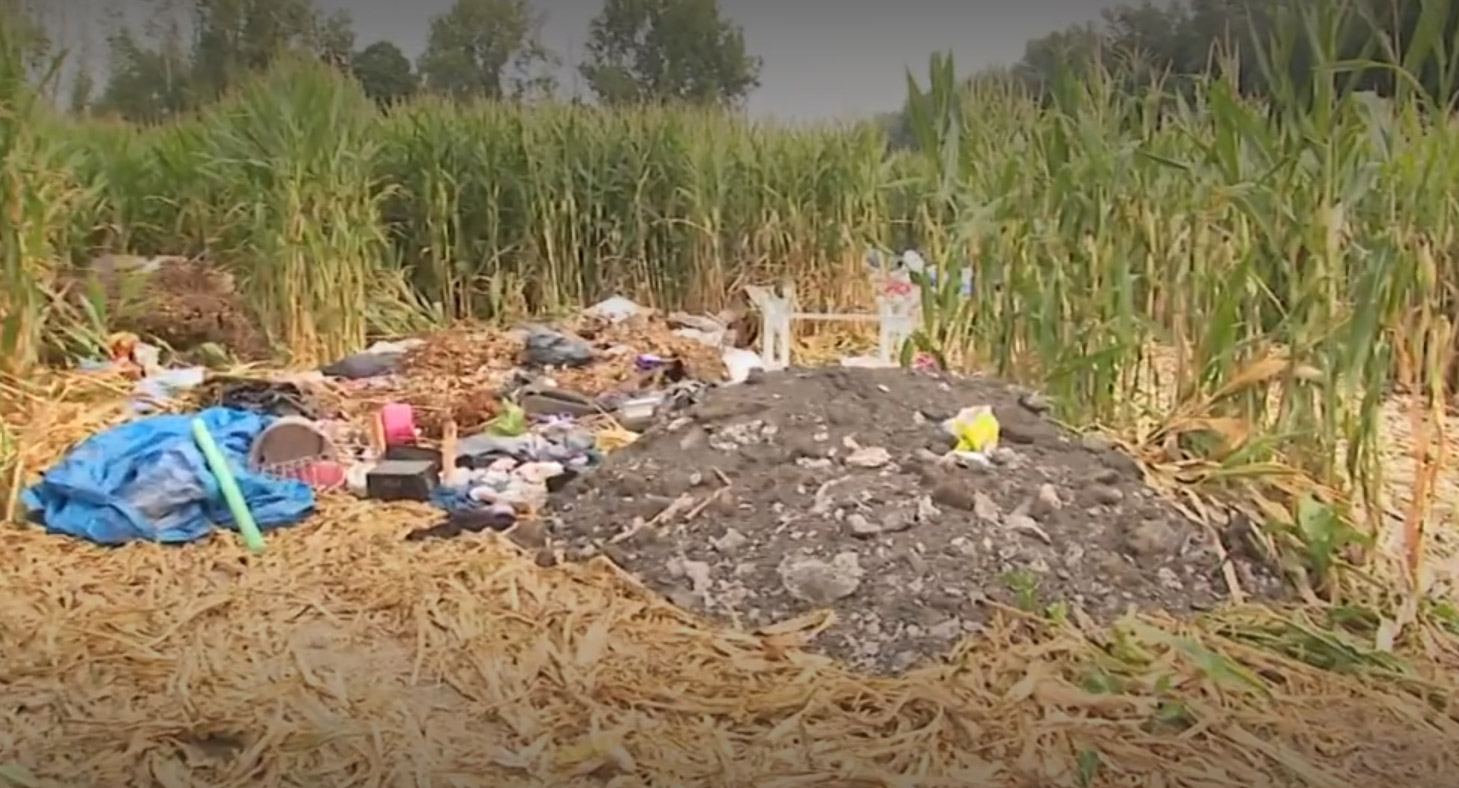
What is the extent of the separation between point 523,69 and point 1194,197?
1.55m

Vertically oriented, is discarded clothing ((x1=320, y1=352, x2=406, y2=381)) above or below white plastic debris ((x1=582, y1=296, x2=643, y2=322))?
below

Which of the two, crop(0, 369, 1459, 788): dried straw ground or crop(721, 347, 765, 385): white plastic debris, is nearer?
crop(0, 369, 1459, 788): dried straw ground

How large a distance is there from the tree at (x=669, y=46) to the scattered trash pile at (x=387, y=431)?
126 cm

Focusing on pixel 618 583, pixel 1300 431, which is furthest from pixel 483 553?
pixel 1300 431

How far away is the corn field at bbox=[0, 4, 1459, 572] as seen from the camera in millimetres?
2104

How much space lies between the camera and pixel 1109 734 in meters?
1.45

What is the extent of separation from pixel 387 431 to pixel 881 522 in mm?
1478

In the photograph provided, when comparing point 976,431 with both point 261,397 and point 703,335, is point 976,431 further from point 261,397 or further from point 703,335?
point 703,335

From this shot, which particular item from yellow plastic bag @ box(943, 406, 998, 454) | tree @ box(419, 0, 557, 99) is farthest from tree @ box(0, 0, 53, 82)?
yellow plastic bag @ box(943, 406, 998, 454)

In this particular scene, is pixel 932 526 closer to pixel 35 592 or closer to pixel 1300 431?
pixel 1300 431

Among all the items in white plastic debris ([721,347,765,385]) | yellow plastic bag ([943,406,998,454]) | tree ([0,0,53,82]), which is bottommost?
white plastic debris ([721,347,765,385])

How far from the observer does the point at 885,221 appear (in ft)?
17.5

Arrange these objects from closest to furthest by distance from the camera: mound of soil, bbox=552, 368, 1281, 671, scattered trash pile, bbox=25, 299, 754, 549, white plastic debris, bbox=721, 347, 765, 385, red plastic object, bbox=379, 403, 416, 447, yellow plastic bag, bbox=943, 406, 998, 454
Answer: mound of soil, bbox=552, 368, 1281, 671
yellow plastic bag, bbox=943, 406, 998, 454
scattered trash pile, bbox=25, 299, 754, 549
red plastic object, bbox=379, 403, 416, 447
white plastic debris, bbox=721, 347, 765, 385

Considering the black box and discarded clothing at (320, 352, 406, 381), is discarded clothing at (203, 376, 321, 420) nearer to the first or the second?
discarded clothing at (320, 352, 406, 381)
